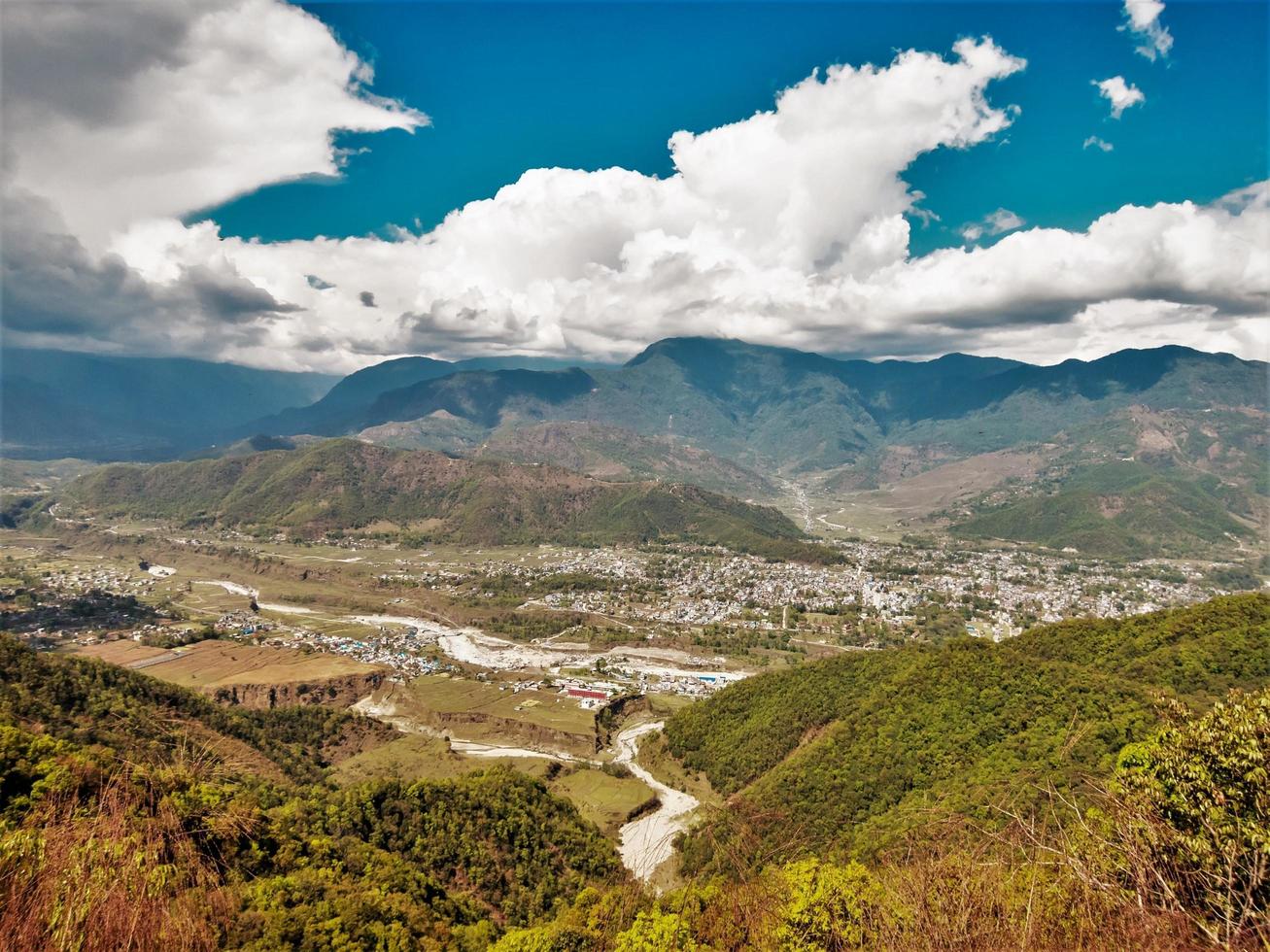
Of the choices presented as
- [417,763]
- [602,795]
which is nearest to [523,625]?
[417,763]

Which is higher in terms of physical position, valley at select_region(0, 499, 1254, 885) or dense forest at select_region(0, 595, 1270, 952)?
dense forest at select_region(0, 595, 1270, 952)

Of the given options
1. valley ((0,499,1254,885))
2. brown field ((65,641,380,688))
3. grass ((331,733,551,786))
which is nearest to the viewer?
grass ((331,733,551,786))

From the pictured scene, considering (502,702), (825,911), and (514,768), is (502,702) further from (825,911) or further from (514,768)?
(825,911)

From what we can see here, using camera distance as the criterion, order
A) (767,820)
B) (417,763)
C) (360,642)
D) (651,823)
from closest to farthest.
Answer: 1. (767,820)
2. (651,823)
3. (417,763)
4. (360,642)

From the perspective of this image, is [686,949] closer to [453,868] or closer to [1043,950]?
[1043,950]

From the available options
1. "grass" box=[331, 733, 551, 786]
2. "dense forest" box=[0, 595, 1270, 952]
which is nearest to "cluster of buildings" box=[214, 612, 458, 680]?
"grass" box=[331, 733, 551, 786]

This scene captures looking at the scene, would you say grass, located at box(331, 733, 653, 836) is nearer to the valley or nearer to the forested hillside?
the valley

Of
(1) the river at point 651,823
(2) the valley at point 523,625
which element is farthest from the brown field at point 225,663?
(1) the river at point 651,823

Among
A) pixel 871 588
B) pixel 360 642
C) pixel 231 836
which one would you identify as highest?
pixel 231 836
